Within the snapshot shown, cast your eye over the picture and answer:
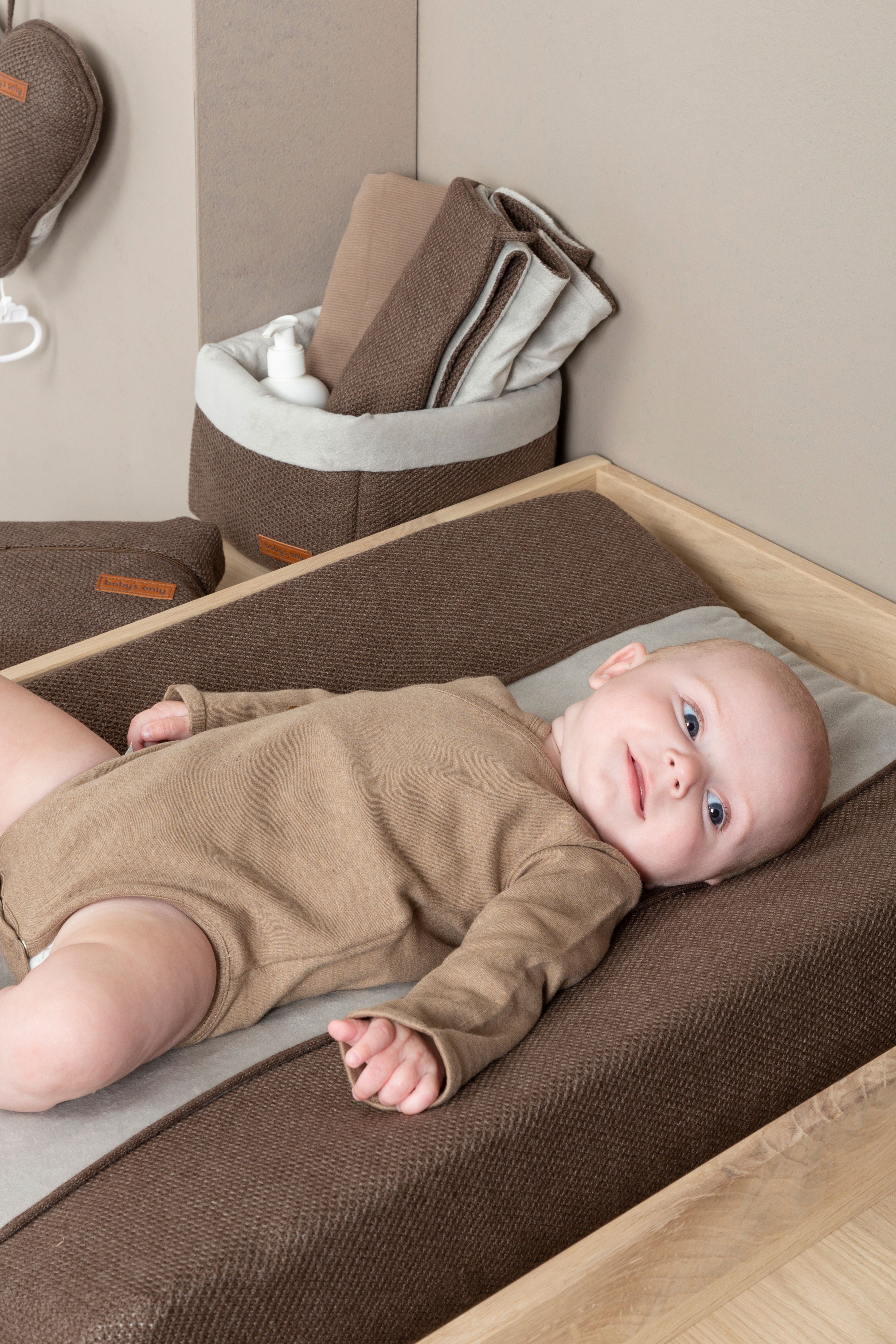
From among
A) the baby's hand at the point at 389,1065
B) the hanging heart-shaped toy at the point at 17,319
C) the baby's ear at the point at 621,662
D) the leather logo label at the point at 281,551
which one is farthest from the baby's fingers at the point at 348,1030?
the hanging heart-shaped toy at the point at 17,319

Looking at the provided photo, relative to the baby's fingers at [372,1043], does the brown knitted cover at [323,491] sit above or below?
above

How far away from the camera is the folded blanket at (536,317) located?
59.7 inches

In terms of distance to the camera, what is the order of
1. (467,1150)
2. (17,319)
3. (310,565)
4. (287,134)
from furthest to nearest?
(17,319) → (287,134) → (310,565) → (467,1150)

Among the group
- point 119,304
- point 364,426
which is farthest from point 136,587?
point 119,304

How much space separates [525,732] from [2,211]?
1.26m

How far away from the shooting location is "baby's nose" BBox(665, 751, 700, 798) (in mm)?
1012

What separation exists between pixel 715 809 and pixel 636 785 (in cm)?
7

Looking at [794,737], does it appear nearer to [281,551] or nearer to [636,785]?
[636,785]

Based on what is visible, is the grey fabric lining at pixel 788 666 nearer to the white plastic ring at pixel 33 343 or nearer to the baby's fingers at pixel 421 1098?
the baby's fingers at pixel 421 1098

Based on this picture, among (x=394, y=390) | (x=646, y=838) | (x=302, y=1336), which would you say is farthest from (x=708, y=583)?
(x=302, y=1336)

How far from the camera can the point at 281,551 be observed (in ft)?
5.40

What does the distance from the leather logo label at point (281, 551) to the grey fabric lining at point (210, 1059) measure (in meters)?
0.42

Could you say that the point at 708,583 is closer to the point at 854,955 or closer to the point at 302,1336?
the point at 854,955

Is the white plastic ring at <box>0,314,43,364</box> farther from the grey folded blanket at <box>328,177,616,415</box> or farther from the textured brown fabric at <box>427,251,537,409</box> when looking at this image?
the textured brown fabric at <box>427,251,537,409</box>
